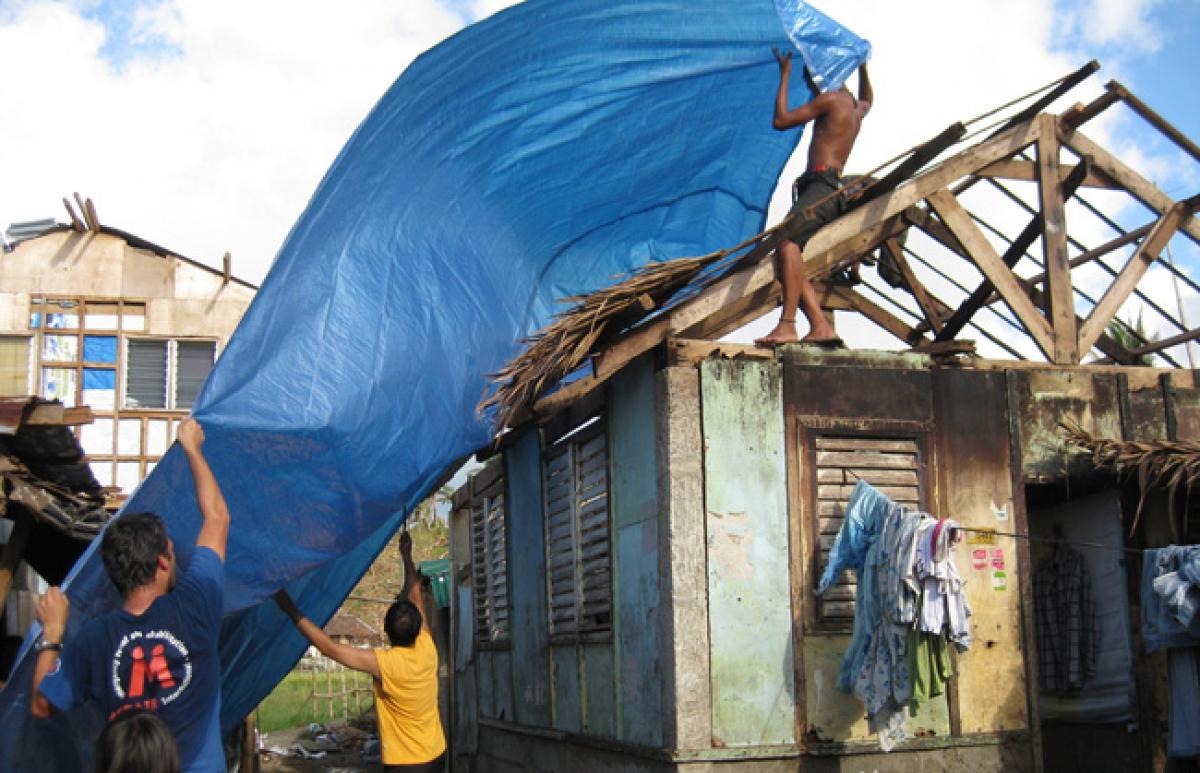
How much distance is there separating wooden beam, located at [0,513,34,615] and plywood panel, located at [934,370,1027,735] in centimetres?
577

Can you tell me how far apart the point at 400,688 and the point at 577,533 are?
301 cm

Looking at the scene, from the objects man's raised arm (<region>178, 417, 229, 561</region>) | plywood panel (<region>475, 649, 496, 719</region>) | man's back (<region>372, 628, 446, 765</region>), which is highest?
man's raised arm (<region>178, 417, 229, 561</region>)

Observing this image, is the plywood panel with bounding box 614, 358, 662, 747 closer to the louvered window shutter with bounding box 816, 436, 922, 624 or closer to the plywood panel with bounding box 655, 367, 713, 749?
the plywood panel with bounding box 655, 367, 713, 749

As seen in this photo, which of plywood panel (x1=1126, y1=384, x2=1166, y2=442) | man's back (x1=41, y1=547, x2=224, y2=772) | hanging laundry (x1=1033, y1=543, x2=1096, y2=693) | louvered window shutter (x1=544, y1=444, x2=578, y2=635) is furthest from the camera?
louvered window shutter (x1=544, y1=444, x2=578, y2=635)

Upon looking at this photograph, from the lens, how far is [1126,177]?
332 inches

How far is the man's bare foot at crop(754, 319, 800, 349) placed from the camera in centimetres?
725

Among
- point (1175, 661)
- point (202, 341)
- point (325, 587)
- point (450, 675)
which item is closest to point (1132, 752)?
point (1175, 661)

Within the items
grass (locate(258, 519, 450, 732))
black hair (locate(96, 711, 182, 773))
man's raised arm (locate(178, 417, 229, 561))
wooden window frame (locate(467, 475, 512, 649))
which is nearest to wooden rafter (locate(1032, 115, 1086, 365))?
wooden window frame (locate(467, 475, 512, 649))

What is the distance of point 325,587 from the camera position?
6.73 metres

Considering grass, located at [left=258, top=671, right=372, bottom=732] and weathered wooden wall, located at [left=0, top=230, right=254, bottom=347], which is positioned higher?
weathered wooden wall, located at [left=0, top=230, right=254, bottom=347]

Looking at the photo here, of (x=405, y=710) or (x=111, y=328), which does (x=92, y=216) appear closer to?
(x=111, y=328)

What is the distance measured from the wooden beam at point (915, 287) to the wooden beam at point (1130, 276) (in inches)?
61.9

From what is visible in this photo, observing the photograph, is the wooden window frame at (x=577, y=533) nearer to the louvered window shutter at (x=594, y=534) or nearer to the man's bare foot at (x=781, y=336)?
the louvered window shutter at (x=594, y=534)

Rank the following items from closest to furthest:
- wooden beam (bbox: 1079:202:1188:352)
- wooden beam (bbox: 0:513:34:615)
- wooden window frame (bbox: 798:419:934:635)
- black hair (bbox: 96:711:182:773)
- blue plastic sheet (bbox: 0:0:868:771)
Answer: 1. black hair (bbox: 96:711:182:773)
2. blue plastic sheet (bbox: 0:0:868:771)
3. wooden window frame (bbox: 798:419:934:635)
4. wooden beam (bbox: 0:513:34:615)
5. wooden beam (bbox: 1079:202:1188:352)
